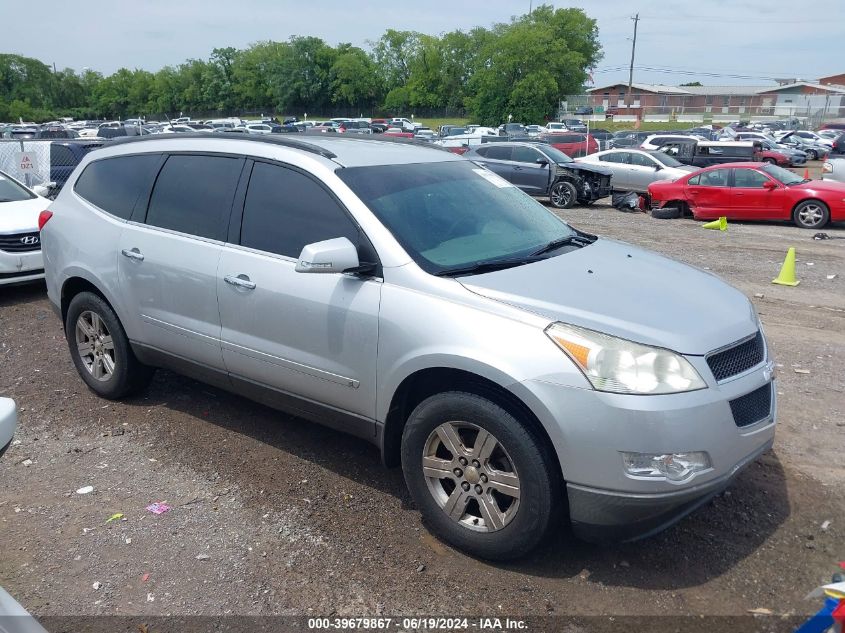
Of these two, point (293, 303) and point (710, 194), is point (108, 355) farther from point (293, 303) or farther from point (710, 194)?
point (710, 194)

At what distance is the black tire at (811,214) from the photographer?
1464 cm

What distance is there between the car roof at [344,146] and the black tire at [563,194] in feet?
44.4

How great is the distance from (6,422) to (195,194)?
9.19 ft

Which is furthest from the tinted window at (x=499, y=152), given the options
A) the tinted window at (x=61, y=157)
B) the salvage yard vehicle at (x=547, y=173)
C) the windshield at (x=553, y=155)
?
the tinted window at (x=61, y=157)

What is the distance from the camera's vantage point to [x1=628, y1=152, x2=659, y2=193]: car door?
1938cm

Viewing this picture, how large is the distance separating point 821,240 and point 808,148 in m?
25.1

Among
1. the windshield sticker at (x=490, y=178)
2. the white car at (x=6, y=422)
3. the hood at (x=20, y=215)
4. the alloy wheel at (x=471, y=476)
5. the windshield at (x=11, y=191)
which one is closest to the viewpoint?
the white car at (x=6, y=422)

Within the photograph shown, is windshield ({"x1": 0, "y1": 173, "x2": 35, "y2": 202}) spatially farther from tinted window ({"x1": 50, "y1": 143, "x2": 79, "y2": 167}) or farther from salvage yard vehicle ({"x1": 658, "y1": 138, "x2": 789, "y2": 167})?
salvage yard vehicle ({"x1": 658, "y1": 138, "x2": 789, "y2": 167})

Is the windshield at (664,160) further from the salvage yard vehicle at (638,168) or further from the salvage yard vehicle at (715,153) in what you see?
the salvage yard vehicle at (715,153)

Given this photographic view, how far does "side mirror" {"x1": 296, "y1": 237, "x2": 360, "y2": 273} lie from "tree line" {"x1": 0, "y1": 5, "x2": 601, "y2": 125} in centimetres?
7365

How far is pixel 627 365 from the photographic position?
294 cm

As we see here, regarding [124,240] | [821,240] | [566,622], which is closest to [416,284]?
[566,622]

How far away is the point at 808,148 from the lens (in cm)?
3469

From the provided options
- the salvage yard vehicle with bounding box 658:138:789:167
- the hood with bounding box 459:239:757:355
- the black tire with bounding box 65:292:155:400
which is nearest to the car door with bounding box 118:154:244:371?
the black tire with bounding box 65:292:155:400
